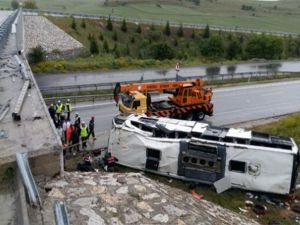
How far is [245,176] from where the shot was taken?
1606 cm

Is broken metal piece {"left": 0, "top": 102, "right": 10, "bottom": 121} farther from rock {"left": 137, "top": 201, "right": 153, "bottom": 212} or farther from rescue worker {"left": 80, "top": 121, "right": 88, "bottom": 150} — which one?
rock {"left": 137, "top": 201, "right": 153, "bottom": 212}

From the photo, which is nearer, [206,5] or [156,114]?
[156,114]

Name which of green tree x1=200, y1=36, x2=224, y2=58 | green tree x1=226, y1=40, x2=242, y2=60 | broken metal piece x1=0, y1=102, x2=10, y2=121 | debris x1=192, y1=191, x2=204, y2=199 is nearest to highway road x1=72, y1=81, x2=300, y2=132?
broken metal piece x1=0, y1=102, x2=10, y2=121

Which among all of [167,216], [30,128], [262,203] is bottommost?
[262,203]

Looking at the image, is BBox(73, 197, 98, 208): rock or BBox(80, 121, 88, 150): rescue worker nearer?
BBox(73, 197, 98, 208): rock

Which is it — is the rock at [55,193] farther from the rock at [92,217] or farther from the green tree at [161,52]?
the green tree at [161,52]

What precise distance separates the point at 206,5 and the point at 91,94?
134 m

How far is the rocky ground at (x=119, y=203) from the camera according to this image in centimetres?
1051

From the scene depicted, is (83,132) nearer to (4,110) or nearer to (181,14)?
(4,110)

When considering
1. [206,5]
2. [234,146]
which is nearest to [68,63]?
[234,146]

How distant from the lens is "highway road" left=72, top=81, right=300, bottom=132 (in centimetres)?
2655

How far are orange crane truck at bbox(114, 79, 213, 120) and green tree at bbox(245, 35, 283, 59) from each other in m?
39.3

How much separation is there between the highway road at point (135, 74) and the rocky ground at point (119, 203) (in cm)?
2113

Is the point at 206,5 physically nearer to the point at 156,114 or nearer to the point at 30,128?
the point at 156,114
